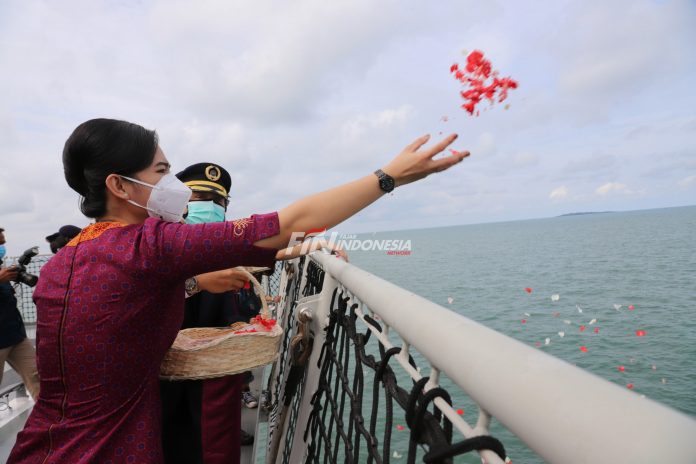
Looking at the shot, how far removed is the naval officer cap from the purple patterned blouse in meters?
1.47

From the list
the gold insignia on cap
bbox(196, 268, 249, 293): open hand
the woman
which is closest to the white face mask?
the woman

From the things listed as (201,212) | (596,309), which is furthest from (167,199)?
(596,309)

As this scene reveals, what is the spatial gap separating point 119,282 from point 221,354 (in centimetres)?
66

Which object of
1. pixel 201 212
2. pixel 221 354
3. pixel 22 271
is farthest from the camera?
pixel 22 271

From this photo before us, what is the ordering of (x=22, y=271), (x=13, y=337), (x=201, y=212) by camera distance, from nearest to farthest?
(x=201, y=212) → (x=13, y=337) → (x=22, y=271)

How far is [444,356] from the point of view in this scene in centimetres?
64

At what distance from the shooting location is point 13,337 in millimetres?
3922

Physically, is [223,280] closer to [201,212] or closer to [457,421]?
[201,212]

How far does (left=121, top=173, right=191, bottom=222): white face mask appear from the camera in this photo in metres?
1.46

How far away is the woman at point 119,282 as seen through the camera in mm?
1187

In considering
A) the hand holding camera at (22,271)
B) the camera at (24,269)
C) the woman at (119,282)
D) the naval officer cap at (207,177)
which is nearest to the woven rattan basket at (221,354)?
the woman at (119,282)

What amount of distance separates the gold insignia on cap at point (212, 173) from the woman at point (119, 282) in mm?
1395

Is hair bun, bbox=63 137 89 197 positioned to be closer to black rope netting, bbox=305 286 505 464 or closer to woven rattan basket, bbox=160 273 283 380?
woven rattan basket, bbox=160 273 283 380

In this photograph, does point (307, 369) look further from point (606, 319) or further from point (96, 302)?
point (606, 319)
